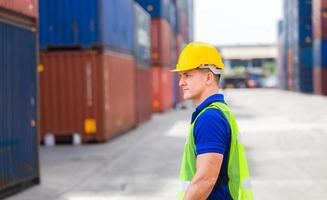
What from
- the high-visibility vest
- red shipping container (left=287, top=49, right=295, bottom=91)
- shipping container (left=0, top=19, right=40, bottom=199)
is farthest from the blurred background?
red shipping container (left=287, top=49, right=295, bottom=91)

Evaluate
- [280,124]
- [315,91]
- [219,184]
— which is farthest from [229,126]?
[315,91]

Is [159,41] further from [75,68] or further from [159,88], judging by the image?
[75,68]

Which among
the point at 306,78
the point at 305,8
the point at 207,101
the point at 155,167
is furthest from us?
the point at 306,78

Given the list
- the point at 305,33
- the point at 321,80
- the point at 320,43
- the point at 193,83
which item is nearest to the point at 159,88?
the point at 320,43

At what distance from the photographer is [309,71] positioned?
72.4 m

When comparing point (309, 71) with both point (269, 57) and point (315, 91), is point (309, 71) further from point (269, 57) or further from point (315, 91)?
point (269, 57)

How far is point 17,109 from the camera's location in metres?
10.5

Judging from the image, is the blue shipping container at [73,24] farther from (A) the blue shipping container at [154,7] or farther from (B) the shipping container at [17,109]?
(A) the blue shipping container at [154,7]

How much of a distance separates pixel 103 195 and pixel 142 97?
17081 mm

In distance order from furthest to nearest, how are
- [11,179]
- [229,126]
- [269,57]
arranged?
[269,57], [11,179], [229,126]

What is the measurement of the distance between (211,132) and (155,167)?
10467 mm

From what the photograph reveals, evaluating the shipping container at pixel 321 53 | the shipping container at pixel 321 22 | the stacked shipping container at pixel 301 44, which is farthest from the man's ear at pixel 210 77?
the stacked shipping container at pixel 301 44

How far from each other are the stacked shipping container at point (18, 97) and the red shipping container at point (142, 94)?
14419 millimetres

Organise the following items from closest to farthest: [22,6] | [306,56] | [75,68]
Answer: [22,6] → [75,68] → [306,56]
